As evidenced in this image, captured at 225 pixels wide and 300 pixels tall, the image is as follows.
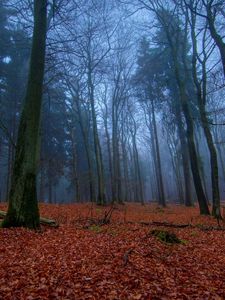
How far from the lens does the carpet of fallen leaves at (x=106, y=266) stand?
418 centimetres

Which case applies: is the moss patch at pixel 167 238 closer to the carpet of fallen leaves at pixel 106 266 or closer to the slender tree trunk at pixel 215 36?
the carpet of fallen leaves at pixel 106 266

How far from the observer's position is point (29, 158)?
25.6 feet

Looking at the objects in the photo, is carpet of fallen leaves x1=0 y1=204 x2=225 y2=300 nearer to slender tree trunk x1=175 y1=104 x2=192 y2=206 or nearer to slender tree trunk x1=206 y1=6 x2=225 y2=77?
slender tree trunk x1=206 y1=6 x2=225 y2=77

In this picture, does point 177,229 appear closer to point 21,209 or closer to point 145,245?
point 145,245

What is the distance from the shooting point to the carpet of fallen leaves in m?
4.18

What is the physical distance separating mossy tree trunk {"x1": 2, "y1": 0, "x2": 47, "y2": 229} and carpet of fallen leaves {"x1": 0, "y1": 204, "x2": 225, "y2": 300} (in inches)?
19.3

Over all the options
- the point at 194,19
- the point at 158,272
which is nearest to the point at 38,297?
the point at 158,272

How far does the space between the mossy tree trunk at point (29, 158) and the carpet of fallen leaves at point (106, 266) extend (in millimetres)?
490

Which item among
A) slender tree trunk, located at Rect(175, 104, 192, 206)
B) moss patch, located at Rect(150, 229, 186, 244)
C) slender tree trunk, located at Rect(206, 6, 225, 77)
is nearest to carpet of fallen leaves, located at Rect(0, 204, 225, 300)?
moss patch, located at Rect(150, 229, 186, 244)

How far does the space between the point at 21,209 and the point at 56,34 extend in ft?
25.2

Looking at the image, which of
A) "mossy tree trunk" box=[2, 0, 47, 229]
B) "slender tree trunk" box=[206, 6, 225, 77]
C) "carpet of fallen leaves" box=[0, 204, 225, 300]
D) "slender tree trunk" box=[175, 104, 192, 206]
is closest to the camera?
"carpet of fallen leaves" box=[0, 204, 225, 300]

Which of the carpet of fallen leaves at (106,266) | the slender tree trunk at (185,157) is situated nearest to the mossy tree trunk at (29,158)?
the carpet of fallen leaves at (106,266)

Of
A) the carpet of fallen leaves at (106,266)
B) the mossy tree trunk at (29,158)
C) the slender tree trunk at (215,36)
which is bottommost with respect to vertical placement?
the carpet of fallen leaves at (106,266)

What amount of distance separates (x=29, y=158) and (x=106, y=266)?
155 inches
